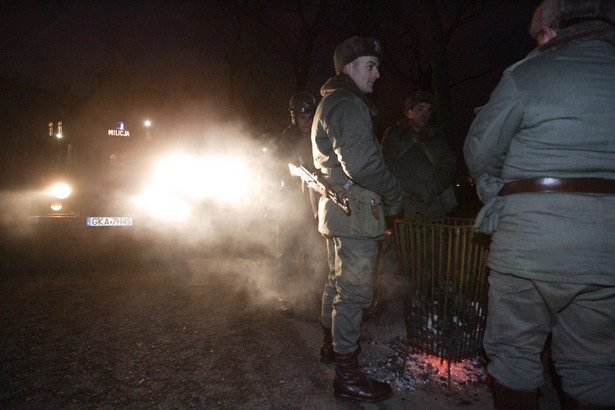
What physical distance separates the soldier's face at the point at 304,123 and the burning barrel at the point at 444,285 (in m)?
1.74

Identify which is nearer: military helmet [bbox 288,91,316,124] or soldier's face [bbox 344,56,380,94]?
soldier's face [bbox 344,56,380,94]

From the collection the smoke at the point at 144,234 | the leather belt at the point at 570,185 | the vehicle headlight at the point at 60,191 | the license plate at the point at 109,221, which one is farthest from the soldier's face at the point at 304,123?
the vehicle headlight at the point at 60,191

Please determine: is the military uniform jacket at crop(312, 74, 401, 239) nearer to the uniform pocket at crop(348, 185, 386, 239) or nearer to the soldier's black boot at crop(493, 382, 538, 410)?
the uniform pocket at crop(348, 185, 386, 239)

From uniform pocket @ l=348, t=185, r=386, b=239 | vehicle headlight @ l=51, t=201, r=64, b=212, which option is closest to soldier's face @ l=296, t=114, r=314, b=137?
uniform pocket @ l=348, t=185, r=386, b=239

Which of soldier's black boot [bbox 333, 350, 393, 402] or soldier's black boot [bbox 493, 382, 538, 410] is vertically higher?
soldier's black boot [bbox 493, 382, 538, 410]

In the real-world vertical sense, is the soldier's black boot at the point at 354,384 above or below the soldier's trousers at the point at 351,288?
below

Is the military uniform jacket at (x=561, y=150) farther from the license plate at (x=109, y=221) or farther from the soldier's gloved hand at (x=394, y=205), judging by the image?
the license plate at (x=109, y=221)

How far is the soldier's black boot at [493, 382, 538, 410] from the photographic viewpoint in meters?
1.47

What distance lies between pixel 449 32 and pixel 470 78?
2457 millimetres

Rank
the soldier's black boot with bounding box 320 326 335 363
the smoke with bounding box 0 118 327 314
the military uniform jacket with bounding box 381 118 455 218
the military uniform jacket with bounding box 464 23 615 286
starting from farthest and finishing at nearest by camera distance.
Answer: the smoke with bounding box 0 118 327 314 → the military uniform jacket with bounding box 381 118 455 218 → the soldier's black boot with bounding box 320 326 335 363 → the military uniform jacket with bounding box 464 23 615 286

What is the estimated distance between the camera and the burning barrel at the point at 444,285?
2.14 meters

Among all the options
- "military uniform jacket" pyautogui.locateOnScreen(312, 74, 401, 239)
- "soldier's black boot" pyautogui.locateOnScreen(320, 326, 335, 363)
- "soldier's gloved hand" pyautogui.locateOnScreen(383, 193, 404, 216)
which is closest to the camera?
"military uniform jacket" pyautogui.locateOnScreen(312, 74, 401, 239)

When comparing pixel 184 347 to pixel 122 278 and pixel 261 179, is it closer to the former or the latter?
pixel 261 179

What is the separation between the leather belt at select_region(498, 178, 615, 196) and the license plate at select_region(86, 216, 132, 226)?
532 cm
